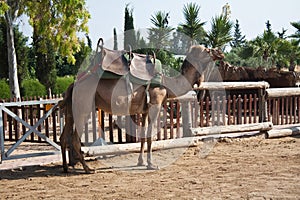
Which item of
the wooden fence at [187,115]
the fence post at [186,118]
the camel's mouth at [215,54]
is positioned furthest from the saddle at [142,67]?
the fence post at [186,118]

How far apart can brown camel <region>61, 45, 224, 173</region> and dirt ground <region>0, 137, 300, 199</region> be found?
1.61 feet

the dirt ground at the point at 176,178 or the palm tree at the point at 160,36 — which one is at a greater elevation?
the palm tree at the point at 160,36

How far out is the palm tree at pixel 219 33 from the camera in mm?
17917

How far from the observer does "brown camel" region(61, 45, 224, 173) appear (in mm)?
6957

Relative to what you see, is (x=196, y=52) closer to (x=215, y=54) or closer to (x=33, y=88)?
(x=215, y=54)

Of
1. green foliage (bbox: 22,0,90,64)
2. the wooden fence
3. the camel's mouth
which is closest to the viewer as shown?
the camel's mouth

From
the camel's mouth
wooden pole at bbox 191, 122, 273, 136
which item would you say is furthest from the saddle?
wooden pole at bbox 191, 122, 273, 136

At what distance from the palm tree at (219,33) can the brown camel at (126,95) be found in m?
10.3

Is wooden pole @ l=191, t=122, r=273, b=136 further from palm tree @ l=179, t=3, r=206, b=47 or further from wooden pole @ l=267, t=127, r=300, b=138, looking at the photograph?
→ palm tree @ l=179, t=3, r=206, b=47

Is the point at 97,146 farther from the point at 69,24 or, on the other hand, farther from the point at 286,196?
the point at 69,24

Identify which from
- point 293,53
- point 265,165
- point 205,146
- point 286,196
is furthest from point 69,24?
point 293,53

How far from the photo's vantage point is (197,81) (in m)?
8.02

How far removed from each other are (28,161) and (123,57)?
8.95 ft

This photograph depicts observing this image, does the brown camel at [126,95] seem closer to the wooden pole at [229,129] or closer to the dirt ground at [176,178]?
the dirt ground at [176,178]
